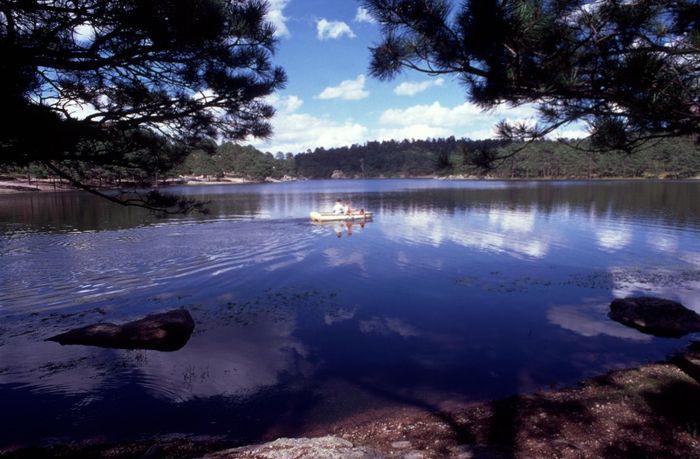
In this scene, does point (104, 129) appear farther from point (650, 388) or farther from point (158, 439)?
point (650, 388)

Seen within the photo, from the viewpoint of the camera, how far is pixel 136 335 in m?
9.44

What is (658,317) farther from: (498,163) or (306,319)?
(306,319)

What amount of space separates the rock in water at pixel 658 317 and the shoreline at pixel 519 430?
294 centimetres

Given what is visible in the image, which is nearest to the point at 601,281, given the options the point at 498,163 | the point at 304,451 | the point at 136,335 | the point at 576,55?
the point at 498,163

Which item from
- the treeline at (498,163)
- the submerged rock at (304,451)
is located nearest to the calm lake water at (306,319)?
the submerged rock at (304,451)

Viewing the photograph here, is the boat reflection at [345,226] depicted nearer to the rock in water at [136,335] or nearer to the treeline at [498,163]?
the treeline at [498,163]

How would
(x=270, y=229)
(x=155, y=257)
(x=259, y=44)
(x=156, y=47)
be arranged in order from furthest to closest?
(x=270, y=229), (x=155, y=257), (x=259, y=44), (x=156, y=47)

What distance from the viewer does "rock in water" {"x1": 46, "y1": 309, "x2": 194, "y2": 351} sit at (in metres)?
9.37

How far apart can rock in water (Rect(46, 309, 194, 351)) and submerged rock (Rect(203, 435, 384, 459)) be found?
16.7 feet

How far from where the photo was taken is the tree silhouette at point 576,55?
4.62 metres

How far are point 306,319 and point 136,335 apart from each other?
4078 millimetres

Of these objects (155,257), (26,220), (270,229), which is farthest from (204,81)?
(26,220)

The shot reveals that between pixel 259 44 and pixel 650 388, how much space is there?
8.59 metres

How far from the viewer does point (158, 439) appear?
6094mm
